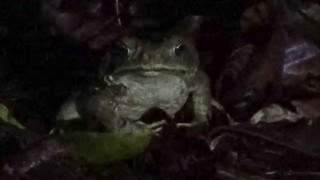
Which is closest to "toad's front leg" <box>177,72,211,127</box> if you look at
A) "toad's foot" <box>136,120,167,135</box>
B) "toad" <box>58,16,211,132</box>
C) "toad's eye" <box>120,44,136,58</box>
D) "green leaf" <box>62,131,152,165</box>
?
"toad" <box>58,16,211,132</box>

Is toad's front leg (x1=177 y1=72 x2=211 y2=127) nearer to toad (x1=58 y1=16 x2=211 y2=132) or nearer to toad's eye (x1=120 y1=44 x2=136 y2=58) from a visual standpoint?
toad (x1=58 y1=16 x2=211 y2=132)

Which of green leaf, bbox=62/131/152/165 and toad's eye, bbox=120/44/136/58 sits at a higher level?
toad's eye, bbox=120/44/136/58

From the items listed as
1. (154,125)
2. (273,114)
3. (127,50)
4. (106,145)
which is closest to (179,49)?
(127,50)

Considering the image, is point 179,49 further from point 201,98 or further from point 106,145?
point 106,145

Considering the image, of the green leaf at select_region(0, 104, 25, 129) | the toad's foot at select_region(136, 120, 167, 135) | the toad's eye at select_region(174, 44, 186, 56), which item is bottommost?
the toad's foot at select_region(136, 120, 167, 135)

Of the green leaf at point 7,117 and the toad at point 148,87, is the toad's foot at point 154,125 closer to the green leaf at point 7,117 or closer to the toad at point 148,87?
the toad at point 148,87
